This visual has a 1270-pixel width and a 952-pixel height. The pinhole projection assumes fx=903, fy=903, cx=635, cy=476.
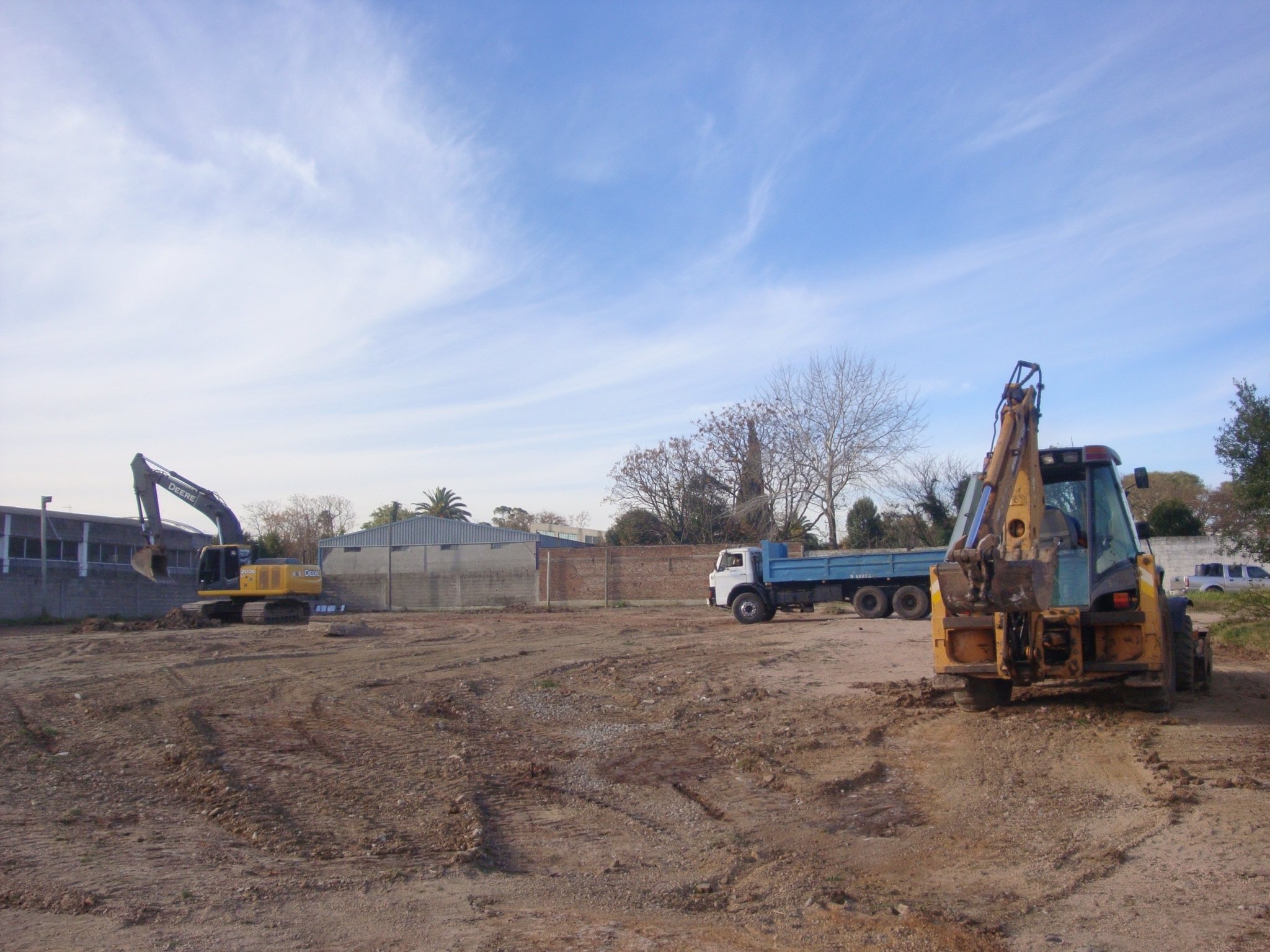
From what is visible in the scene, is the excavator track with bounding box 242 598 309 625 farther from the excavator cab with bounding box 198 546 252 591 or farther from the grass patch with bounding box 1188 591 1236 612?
the grass patch with bounding box 1188 591 1236 612

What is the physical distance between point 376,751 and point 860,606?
802 inches

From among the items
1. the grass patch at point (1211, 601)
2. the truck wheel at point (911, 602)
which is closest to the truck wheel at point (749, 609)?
the truck wheel at point (911, 602)

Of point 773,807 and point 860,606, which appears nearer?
point 773,807

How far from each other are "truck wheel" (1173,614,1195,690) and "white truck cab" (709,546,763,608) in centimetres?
1756

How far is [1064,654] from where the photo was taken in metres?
8.20

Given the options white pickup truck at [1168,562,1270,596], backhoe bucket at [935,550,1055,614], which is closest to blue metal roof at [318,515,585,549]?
white pickup truck at [1168,562,1270,596]

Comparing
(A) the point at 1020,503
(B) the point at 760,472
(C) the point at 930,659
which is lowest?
(C) the point at 930,659

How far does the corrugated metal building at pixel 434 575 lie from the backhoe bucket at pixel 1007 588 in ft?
116

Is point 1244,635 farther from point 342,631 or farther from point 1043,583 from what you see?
point 342,631

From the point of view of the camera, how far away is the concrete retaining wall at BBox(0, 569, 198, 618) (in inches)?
1243

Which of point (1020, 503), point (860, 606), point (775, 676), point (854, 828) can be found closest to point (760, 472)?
point (860, 606)

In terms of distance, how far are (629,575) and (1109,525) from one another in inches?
1278

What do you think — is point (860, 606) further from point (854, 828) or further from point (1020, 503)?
point (854, 828)

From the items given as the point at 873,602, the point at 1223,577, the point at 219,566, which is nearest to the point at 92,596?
the point at 219,566
